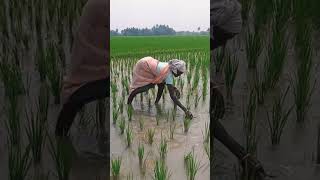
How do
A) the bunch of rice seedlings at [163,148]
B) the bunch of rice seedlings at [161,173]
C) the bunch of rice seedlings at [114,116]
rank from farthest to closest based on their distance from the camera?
the bunch of rice seedlings at [114,116], the bunch of rice seedlings at [163,148], the bunch of rice seedlings at [161,173]

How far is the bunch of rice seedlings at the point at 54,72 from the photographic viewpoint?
89 cm

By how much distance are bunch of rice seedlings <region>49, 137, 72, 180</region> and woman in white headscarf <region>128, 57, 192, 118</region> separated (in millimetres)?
1137

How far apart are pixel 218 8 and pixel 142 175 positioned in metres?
0.67

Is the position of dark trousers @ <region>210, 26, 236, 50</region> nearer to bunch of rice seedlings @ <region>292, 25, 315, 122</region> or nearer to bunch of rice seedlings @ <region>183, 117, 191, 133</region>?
bunch of rice seedlings @ <region>292, 25, 315, 122</region>

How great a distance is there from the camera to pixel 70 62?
2.93 feet

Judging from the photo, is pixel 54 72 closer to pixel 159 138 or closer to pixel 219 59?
pixel 219 59

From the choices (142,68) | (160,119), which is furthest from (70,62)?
(142,68)

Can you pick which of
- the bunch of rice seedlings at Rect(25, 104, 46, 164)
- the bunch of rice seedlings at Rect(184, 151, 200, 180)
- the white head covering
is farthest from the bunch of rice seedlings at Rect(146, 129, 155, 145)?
the bunch of rice seedlings at Rect(25, 104, 46, 164)

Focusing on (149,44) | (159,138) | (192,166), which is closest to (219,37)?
(192,166)

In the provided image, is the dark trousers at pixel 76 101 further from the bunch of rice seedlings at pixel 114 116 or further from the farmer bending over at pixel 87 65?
the bunch of rice seedlings at pixel 114 116

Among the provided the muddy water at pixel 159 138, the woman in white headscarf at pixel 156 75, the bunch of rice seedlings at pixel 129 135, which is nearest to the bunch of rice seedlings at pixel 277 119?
the muddy water at pixel 159 138

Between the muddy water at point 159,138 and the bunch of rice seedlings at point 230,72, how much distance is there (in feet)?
1.29

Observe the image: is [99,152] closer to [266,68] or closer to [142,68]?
[266,68]

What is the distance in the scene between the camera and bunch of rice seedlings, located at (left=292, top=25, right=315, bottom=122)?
82cm
